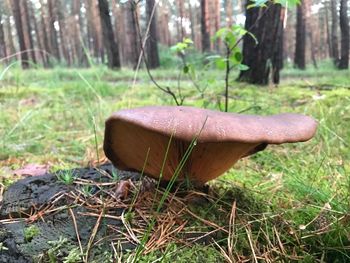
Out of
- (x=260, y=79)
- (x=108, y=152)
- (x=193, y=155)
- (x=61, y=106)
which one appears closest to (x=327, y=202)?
(x=193, y=155)

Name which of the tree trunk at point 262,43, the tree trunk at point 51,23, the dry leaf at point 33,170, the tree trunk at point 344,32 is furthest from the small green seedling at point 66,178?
the tree trunk at point 344,32

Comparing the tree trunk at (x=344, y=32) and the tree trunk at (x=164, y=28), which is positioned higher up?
the tree trunk at (x=164, y=28)

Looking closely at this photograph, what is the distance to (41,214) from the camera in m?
1.47

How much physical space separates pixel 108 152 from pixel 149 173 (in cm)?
20

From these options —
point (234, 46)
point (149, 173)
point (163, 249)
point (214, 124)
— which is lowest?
point (163, 249)

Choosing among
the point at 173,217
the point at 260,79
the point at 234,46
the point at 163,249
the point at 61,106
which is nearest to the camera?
the point at 163,249

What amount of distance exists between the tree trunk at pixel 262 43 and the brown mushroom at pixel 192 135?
3.55 meters

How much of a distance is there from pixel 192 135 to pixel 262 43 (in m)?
4.19

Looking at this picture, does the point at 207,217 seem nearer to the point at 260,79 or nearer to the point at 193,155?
the point at 193,155

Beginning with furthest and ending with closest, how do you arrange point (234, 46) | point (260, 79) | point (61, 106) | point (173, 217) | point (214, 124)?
1. point (260, 79)
2. point (61, 106)
3. point (234, 46)
4. point (173, 217)
5. point (214, 124)

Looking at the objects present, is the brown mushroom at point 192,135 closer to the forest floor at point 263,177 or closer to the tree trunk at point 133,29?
the forest floor at point 263,177

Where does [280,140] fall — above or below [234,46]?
below

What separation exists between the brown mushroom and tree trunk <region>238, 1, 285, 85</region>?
11.6ft

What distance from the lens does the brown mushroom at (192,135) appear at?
1.22 metres
